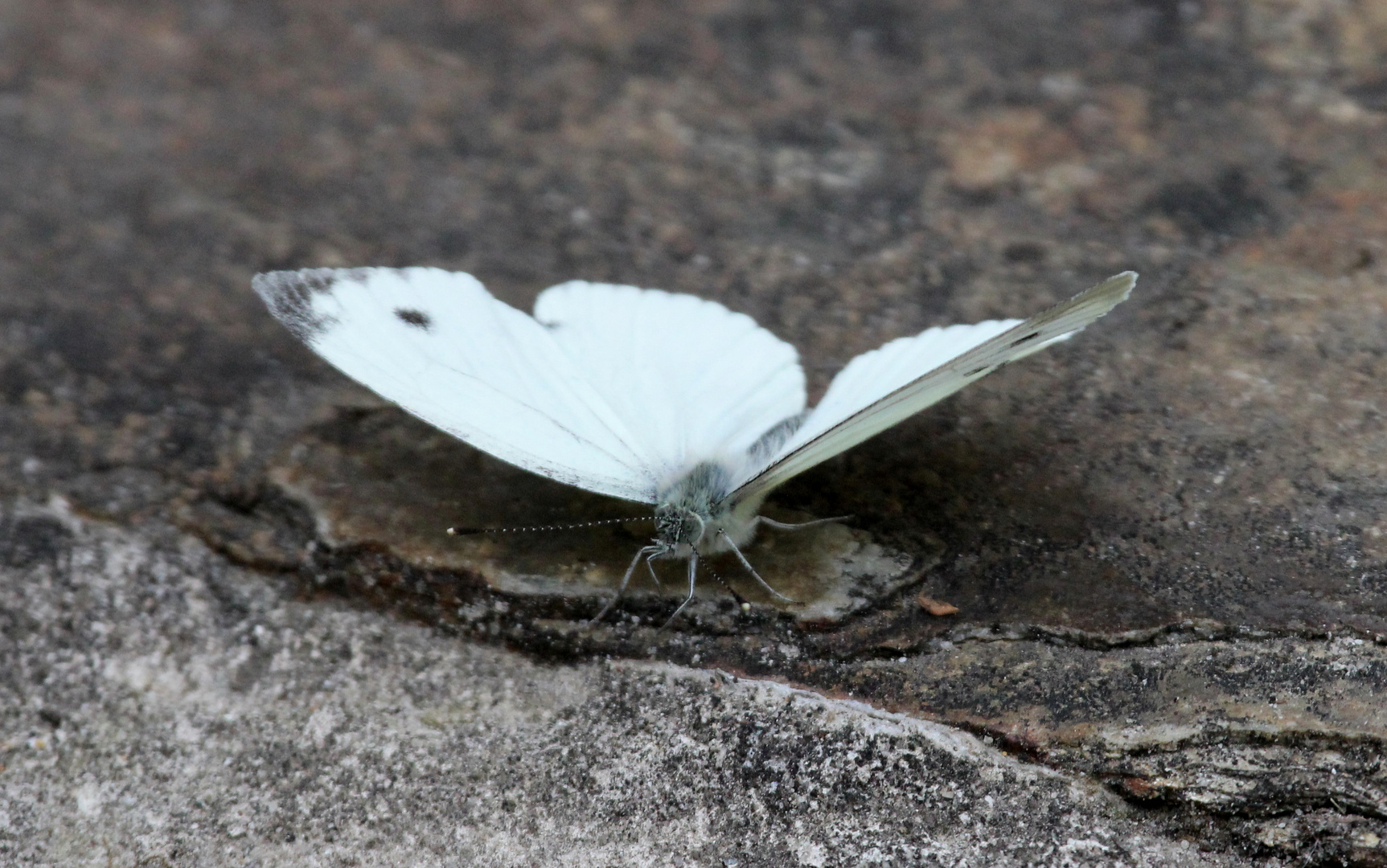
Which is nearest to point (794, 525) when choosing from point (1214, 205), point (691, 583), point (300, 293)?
point (691, 583)

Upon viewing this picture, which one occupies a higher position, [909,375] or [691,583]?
[909,375]

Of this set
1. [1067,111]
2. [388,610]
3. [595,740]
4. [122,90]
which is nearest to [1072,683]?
[595,740]

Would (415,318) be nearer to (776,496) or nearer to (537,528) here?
(537,528)

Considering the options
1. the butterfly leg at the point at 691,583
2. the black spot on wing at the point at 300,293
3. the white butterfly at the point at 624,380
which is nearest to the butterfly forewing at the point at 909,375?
the white butterfly at the point at 624,380

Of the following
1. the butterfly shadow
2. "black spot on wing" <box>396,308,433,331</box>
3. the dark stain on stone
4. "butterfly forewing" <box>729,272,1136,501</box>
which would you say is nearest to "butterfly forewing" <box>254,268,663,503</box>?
"black spot on wing" <box>396,308,433,331</box>

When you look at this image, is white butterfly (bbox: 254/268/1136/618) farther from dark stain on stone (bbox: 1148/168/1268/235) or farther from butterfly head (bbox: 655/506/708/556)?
dark stain on stone (bbox: 1148/168/1268/235)

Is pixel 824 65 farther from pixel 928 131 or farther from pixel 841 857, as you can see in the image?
pixel 841 857
